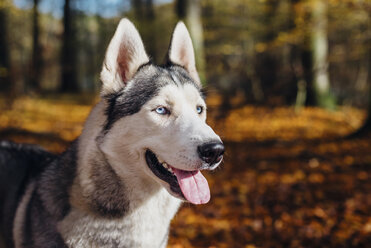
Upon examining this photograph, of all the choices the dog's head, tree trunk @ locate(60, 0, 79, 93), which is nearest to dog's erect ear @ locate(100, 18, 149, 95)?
the dog's head

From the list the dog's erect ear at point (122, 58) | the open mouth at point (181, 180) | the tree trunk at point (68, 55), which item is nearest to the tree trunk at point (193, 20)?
the tree trunk at point (68, 55)

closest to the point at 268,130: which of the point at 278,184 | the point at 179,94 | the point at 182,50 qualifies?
the point at 278,184

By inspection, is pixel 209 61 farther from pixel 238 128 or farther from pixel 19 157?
pixel 19 157

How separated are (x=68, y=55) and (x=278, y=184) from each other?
1288 centimetres

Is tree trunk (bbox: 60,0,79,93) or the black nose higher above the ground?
the black nose

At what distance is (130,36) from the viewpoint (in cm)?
266

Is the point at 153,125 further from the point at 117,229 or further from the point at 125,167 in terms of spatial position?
the point at 117,229

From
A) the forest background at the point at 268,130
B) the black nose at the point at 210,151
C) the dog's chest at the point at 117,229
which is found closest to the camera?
the black nose at the point at 210,151

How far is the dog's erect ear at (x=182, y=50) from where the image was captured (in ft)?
9.70

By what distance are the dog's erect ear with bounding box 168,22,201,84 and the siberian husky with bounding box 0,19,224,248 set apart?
14.4 inches

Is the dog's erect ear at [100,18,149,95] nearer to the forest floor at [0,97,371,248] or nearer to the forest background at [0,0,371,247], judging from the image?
the forest background at [0,0,371,247]

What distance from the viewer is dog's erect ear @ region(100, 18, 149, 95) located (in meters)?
2.56

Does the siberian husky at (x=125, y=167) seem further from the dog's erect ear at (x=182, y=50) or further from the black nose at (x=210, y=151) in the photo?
the dog's erect ear at (x=182, y=50)

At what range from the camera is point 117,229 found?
2379mm
